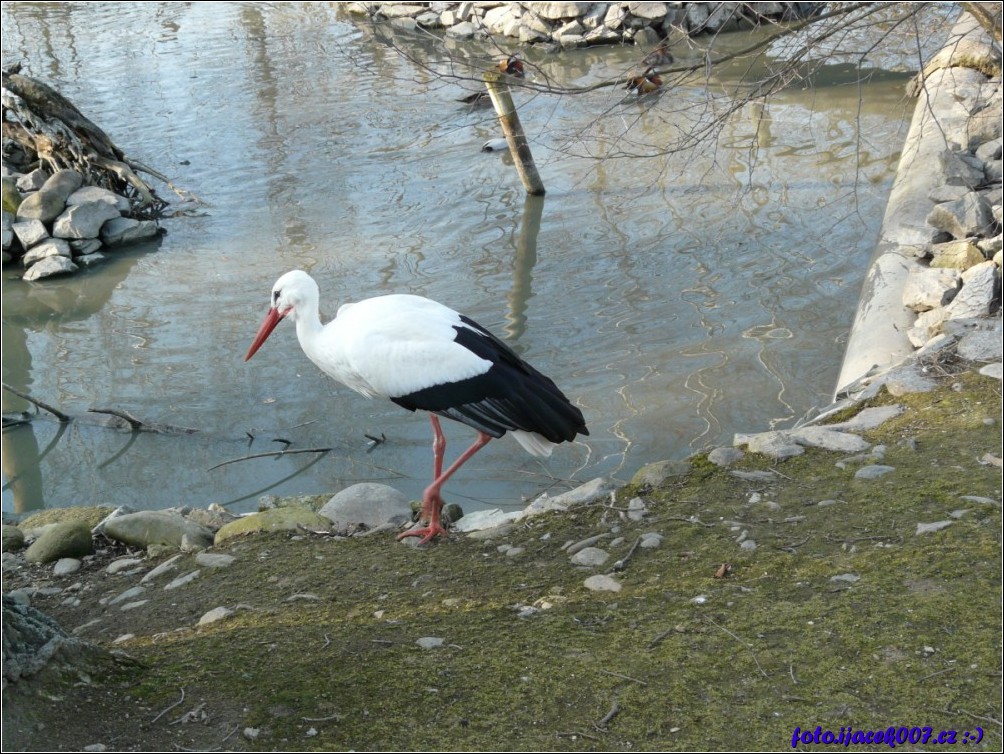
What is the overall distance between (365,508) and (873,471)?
2.53 metres

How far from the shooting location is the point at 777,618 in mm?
3689

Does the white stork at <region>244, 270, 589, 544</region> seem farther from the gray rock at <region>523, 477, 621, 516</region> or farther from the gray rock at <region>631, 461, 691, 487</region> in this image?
the gray rock at <region>631, 461, 691, 487</region>

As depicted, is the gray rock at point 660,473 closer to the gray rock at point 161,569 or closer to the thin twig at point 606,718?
the thin twig at point 606,718

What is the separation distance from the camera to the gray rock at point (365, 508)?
5.45 meters

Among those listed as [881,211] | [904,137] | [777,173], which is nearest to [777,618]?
[881,211]

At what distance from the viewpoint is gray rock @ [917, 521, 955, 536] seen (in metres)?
4.21

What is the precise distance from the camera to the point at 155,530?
5551 mm

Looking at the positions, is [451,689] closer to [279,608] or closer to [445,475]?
[279,608]

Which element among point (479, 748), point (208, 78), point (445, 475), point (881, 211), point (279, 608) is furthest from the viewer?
point (208, 78)

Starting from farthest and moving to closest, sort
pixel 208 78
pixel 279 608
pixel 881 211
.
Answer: pixel 208 78 → pixel 881 211 → pixel 279 608

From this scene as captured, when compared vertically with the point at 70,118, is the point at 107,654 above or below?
below

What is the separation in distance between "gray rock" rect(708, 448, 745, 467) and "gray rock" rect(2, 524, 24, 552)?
3.78 m

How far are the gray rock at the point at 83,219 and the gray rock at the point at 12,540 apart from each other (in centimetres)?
638

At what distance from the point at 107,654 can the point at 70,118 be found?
394 inches
